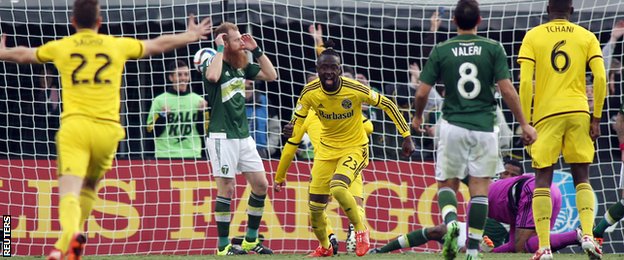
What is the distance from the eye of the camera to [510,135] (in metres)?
16.2

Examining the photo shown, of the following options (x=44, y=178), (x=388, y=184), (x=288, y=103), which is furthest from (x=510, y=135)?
(x=44, y=178)

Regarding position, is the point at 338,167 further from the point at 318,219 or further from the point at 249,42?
the point at 249,42

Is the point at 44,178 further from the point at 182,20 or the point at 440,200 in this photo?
the point at 440,200

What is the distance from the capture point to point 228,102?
524 inches

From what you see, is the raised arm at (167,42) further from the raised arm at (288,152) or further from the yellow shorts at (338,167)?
the raised arm at (288,152)

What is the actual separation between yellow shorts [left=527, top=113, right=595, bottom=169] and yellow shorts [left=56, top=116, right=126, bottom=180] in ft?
11.9

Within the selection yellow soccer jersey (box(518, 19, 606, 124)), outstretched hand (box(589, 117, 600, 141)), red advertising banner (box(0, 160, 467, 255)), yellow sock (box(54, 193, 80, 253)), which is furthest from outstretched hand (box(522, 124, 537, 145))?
red advertising banner (box(0, 160, 467, 255))

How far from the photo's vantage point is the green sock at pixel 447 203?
10.2m

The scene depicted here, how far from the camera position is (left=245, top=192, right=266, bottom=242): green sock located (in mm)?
13609

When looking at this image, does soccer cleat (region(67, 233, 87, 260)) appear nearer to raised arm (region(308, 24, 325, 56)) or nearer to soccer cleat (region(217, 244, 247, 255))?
soccer cleat (region(217, 244, 247, 255))

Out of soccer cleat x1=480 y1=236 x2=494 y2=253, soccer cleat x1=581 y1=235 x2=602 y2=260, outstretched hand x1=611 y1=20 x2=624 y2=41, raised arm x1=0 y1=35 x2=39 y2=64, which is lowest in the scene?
soccer cleat x1=480 y1=236 x2=494 y2=253

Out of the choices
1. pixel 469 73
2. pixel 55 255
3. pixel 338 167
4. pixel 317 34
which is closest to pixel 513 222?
pixel 338 167

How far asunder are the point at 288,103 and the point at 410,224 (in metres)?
2.11

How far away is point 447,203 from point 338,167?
257 cm
